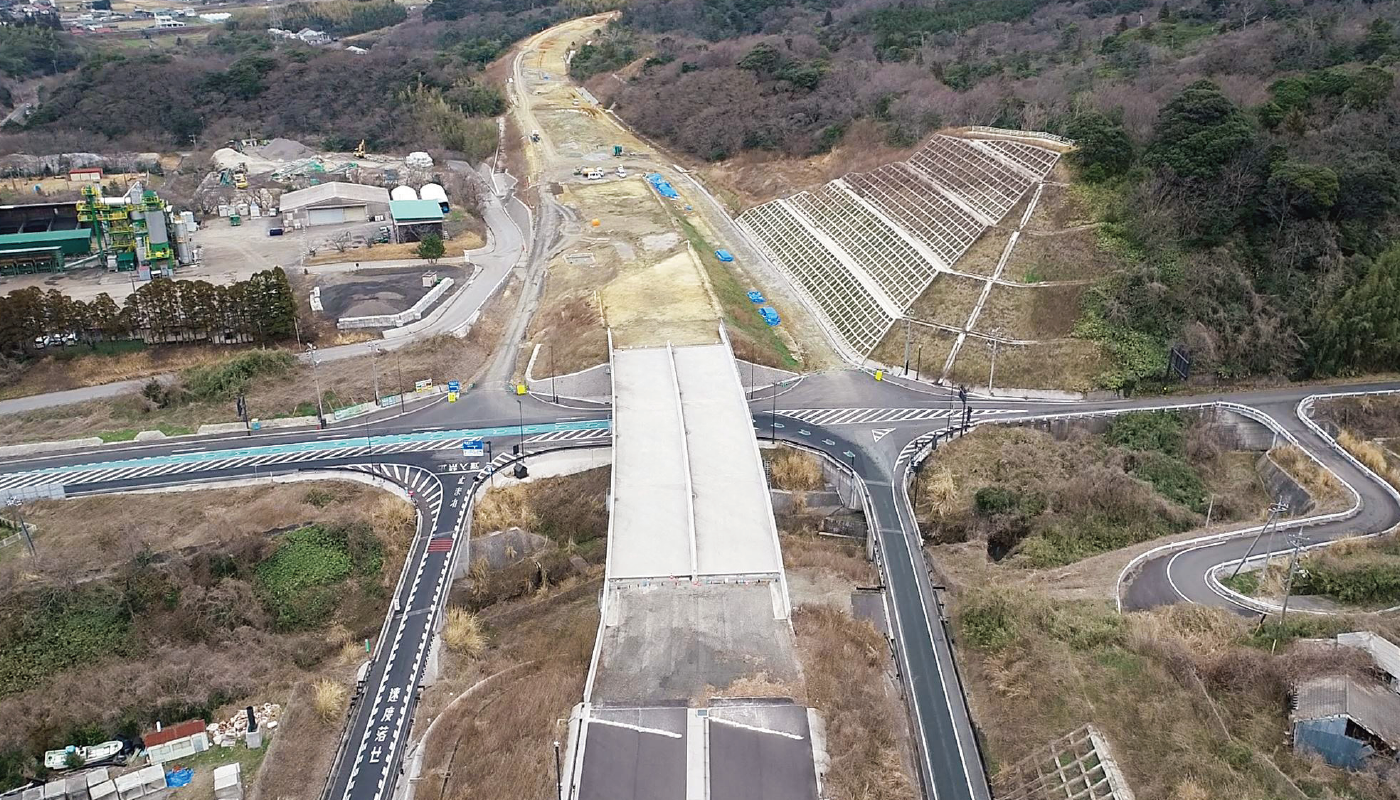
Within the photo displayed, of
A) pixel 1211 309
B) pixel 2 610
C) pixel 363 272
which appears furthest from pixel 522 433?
pixel 1211 309

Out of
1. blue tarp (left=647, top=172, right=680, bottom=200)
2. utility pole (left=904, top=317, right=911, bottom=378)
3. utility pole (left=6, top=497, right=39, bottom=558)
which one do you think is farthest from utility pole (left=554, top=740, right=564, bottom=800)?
blue tarp (left=647, top=172, right=680, bottom=200)

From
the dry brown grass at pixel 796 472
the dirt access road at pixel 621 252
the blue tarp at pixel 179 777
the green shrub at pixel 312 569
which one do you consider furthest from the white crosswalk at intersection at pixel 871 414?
the blue tarp at pixel 179 777

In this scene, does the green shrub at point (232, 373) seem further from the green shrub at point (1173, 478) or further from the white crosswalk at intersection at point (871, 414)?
the green shrub at point (1173, 478)

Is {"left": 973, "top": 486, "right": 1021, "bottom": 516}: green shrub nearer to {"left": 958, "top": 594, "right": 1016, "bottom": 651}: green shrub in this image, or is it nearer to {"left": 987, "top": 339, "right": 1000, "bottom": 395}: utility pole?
{"left": 958, "top": 594, "right": 1016, "bottom": 651}: green shrub

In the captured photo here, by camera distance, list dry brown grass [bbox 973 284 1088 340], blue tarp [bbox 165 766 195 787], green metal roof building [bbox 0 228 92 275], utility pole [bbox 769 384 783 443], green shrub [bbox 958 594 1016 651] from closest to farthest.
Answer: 1. blue tarp [bbox 165 766 195 787]
2. green shrub [bbox 958 594 1016 651]
3. utility pole [bbox 769 384 783 443]
4. dry brown grass [bbox 973 284 1088 340]
5. green metal roof building [bbox 0 228 92 275]

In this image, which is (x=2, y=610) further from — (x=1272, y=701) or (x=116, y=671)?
(x=1272, y=701)

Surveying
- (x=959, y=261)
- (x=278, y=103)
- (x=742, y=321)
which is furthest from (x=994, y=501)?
(x=278, y=103)

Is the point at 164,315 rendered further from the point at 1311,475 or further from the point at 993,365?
the point at 1311,475
